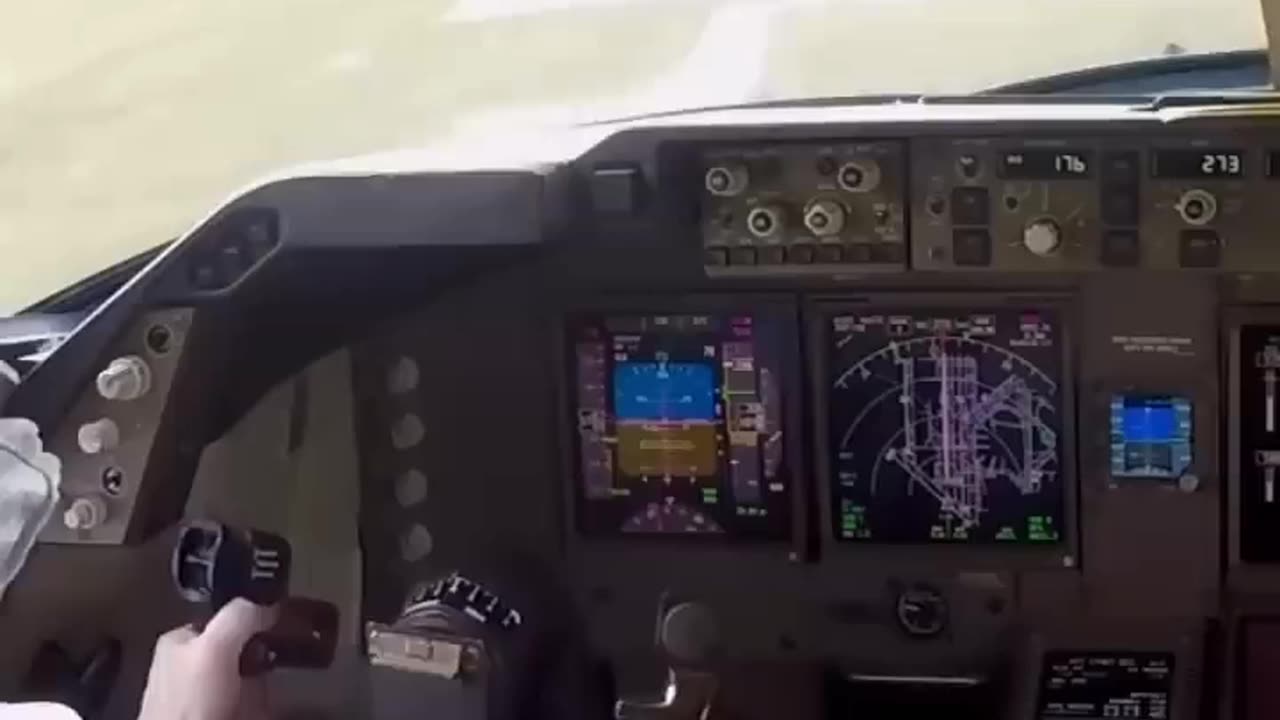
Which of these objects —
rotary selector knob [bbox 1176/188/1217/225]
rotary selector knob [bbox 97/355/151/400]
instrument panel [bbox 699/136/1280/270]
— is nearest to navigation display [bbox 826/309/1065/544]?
instrument panel [bbox 699/136/1280/270]

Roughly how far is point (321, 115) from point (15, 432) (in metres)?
1.78

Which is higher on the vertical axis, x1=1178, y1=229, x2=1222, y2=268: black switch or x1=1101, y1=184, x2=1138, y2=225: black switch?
x1=1101, y1=184, x2=1138, y2=225: black switch

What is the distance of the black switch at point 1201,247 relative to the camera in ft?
6.70

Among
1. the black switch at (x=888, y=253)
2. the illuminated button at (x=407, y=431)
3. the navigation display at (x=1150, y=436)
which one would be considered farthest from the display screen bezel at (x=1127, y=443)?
the illuminated button at (x=407, y=431)

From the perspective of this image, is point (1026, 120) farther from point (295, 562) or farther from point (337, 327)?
point (295, 562)

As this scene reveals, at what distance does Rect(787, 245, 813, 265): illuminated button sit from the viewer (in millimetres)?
2131

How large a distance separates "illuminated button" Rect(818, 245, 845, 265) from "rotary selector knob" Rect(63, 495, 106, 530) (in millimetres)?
795

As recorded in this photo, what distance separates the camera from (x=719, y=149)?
6.91ft

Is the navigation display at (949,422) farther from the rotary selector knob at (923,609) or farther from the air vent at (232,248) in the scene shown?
the air vent at (232,248)

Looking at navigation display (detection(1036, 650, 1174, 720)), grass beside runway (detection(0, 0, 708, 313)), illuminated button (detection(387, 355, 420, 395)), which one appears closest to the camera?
navigation display (detection(1036, 650, 1174, 720))

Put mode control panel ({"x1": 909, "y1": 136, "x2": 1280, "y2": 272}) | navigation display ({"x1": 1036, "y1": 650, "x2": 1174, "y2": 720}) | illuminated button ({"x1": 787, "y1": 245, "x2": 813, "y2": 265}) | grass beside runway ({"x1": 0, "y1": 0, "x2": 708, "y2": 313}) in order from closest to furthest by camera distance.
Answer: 1. mode control panel ({"x1": 909, "y1": 136, "x2": 1280, "y2": 272})
2. illuminated button ({"x1": 787, "y1": 245, "x2": 813, "y2": 265})
3. navigation display ({"x1": 1036, "y1": 650, "x2": 1174, "y2": 720})
4. grass beside runway ({"x1": 0, "y1": 0, "x2": 708, "y2": 313})

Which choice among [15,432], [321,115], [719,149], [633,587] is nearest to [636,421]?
[633,587]

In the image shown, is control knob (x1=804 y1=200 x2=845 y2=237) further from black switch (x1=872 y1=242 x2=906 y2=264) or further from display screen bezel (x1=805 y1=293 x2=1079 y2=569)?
display screen bezel (x1=805 y1=293 x2=1079 y2=569)

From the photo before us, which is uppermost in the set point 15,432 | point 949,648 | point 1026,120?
point 1026,120
